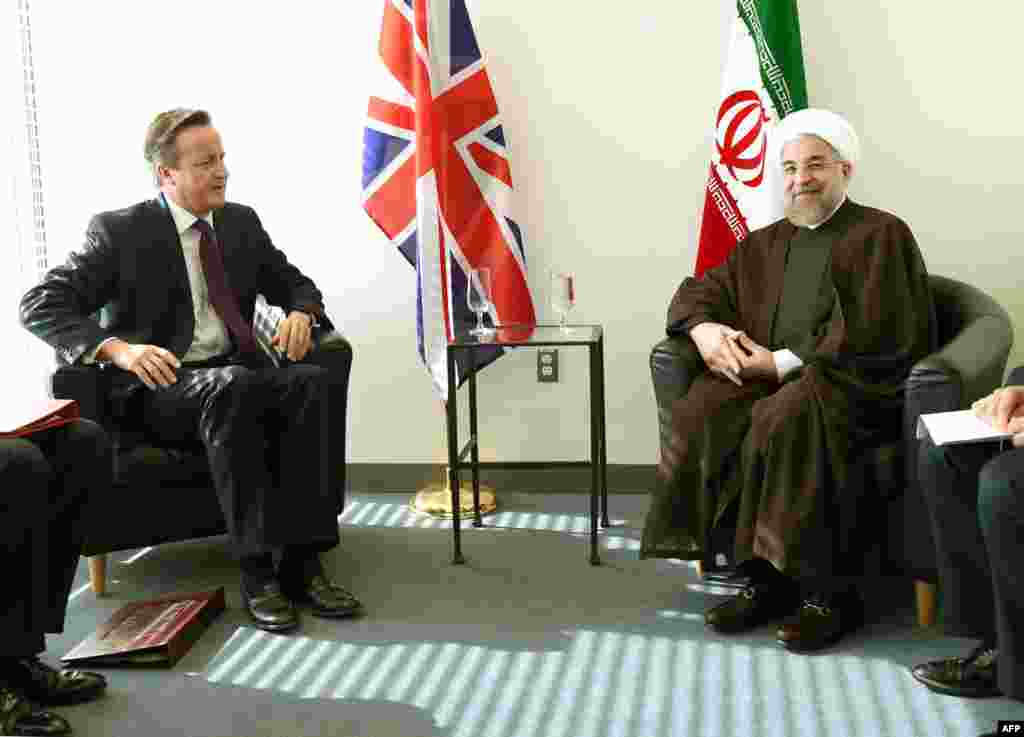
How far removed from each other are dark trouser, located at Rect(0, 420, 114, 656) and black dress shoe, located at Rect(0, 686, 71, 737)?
94mm

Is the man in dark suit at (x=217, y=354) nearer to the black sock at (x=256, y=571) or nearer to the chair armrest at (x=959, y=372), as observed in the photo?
the black sock at (x=256, y=571)

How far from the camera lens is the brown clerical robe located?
257 cm

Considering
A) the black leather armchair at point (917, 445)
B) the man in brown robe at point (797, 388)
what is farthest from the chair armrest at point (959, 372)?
the man in brown robe at point (797, 388)

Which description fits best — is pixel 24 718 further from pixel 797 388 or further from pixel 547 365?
pixel 547 365

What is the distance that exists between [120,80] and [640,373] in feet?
7.05

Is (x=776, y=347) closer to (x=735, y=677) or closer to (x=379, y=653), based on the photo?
(x=735, y=677)

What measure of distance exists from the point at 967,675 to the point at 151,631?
1.82 metres

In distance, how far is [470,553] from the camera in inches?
130

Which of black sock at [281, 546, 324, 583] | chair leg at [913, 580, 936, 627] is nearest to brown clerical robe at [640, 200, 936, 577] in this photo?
chair leg at [913, 580, 936, 627]

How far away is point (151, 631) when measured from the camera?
8.53ft

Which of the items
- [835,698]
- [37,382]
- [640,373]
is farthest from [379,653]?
[37,382]

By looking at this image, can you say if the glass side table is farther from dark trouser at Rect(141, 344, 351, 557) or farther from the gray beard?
the gray beard

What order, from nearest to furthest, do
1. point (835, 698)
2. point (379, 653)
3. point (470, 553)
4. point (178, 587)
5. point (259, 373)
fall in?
point (835, 698)
point (379, 653)
point (259, 373)
point (178, 587)
point (470, 553)

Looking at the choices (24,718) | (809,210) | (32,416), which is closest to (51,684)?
(24,718)
